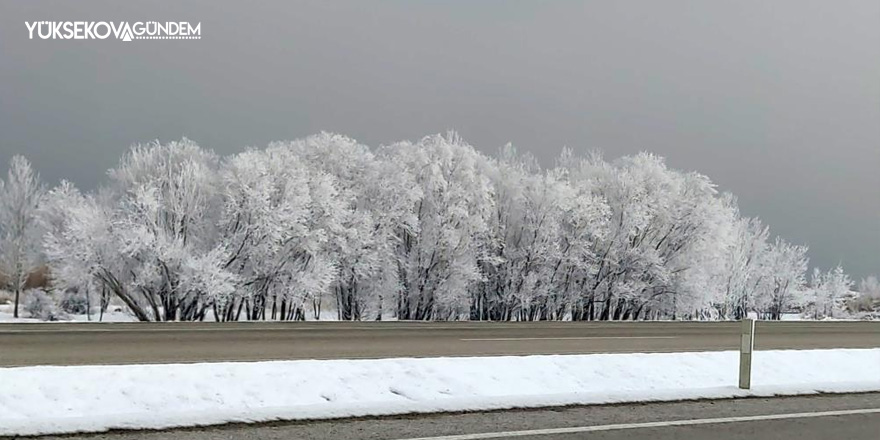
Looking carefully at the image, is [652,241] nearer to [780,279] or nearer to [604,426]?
[780,279]

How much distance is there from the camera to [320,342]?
17.7 m

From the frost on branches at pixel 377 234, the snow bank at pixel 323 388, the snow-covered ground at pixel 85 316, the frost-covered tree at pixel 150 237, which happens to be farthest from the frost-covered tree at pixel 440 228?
the snow bank at pixel 323 388

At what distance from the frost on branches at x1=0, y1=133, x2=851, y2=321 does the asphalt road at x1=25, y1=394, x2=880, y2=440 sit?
3476 centimetres

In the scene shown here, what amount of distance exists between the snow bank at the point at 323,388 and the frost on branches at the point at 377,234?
3161cm

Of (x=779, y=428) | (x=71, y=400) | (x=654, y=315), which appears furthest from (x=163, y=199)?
(x=779, y=428)

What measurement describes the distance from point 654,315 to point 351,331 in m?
36.6

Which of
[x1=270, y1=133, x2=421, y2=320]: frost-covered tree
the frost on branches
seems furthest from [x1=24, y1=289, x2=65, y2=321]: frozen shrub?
[x1=270, y1=133, x2=421, y2=320]: frost-covered tree

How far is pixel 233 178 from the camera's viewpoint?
44031mm

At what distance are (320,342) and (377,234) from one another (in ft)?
102

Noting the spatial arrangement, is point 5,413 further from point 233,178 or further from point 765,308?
point 765,308

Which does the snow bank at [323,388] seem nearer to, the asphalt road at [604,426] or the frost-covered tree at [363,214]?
the asphalt road at [604,426]

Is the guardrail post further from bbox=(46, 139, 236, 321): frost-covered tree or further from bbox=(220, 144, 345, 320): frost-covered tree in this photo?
bbox=(220, 144, 345, 320): frost-covered tree

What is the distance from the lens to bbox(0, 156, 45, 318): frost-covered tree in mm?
57059

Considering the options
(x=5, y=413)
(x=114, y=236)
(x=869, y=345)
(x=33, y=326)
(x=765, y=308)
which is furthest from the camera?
(x=765, y=308)
